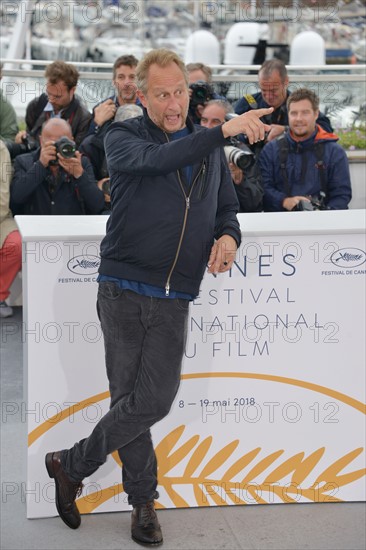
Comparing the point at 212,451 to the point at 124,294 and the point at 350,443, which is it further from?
the point at 124,294

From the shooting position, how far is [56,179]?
22.7ft

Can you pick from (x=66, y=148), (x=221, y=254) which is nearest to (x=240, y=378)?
(x=221, y=254)

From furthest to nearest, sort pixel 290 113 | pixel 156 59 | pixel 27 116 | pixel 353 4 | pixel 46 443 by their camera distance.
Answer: pixel 353 4 → pixel 27 116 → pixel 290 113 → pixel 46 443 → pixel 156 59

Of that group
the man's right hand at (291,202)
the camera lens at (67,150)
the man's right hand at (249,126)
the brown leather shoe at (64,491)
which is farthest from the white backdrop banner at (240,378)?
the camera lens at (67,150)

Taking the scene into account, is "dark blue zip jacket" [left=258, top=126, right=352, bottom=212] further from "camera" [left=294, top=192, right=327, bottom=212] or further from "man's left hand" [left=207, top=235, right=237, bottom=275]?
"man's left hand" [left=207, top=235, right=237, bottom=275]

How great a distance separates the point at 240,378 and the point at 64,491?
0.89 m

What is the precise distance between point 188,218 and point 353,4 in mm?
41369

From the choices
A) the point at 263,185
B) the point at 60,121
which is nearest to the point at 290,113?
the point at 263,185

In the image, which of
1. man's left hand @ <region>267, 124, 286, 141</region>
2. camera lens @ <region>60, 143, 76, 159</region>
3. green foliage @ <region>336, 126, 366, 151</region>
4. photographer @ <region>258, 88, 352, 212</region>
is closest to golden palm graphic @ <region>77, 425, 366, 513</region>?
photographer @ <region>258, 88, 352, 212</region>

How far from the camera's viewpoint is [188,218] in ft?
12.5

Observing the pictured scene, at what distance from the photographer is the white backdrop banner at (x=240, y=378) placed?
14.0 feet

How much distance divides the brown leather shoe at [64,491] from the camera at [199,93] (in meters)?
3.52

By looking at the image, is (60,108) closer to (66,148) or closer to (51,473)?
(66,148)

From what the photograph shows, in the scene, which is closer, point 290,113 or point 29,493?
point 29,493
